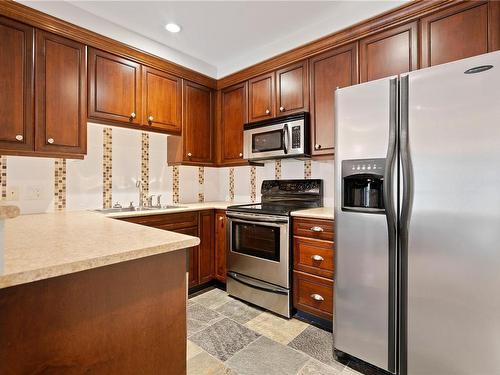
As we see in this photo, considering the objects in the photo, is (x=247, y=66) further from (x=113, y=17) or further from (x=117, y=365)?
(x=117, y=365)

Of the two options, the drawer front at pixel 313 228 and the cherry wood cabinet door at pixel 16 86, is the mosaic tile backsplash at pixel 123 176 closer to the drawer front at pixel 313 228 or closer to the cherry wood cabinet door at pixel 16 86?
the cherry wood cabinet door at pixel 16 86

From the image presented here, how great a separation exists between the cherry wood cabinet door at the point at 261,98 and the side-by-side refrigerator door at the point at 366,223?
117 cm

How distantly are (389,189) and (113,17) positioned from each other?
2.59 metres

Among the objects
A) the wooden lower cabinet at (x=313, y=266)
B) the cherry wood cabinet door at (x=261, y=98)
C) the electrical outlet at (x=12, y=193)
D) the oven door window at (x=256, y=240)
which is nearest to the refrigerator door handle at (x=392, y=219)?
the wooden lower cabinet at (x=313, y=266)

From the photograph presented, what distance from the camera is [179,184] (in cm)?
327

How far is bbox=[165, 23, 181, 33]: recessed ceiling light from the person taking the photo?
2.45 m

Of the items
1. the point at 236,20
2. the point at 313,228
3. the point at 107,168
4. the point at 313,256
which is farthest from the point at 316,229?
the point at 107,168

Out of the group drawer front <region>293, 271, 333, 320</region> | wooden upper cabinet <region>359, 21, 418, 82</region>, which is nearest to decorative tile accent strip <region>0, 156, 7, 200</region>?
drawer front <region>293, 271, 333, 320</region>

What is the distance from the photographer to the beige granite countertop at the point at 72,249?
70 centimetres

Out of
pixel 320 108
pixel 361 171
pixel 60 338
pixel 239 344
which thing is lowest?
pixel 239 344

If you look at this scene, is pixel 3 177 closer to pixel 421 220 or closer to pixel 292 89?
pixel 292 89

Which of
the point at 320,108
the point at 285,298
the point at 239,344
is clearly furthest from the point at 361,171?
the point at 239,344

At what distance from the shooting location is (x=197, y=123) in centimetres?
317

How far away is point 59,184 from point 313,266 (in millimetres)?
2266
